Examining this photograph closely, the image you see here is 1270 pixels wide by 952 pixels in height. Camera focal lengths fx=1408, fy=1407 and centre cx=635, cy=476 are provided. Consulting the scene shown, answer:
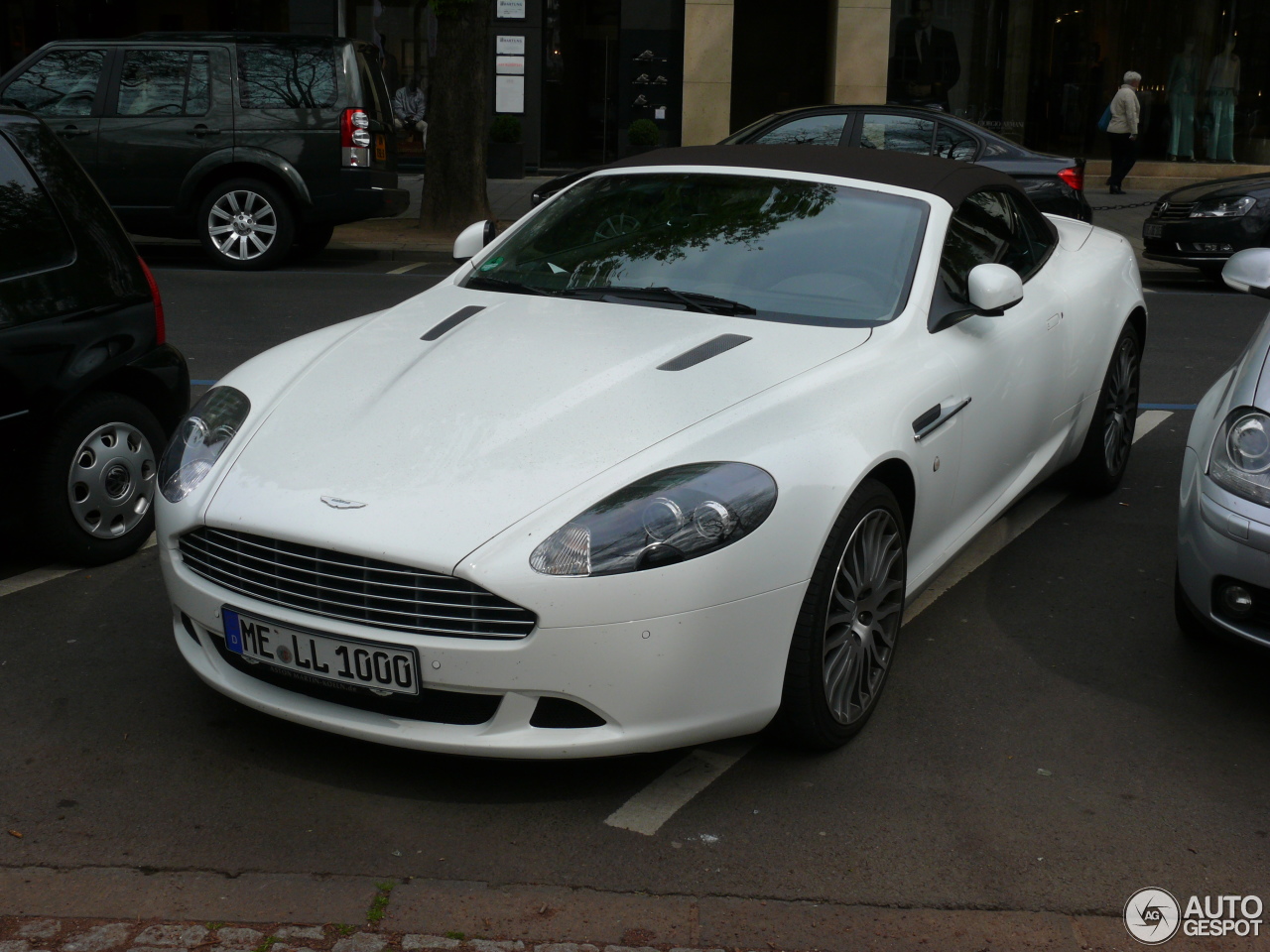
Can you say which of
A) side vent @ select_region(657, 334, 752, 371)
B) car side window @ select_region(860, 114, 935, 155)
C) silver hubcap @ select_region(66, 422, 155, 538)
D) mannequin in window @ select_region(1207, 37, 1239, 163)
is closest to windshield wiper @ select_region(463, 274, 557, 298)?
side vent @ select_region(657, 334, 752, 371)

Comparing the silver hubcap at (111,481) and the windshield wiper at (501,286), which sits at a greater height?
the windshield wiper at (501,286)

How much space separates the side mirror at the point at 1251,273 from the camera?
4.66 meters

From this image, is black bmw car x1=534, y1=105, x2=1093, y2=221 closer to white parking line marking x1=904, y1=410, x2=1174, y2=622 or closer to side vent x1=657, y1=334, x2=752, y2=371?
white parking line marking x1=904, y1=410, x2=1174, y2=622

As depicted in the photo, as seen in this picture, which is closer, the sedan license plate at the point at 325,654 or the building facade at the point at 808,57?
the sedan license plate at the point at 325,654

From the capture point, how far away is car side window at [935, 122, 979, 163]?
1299 centimetres

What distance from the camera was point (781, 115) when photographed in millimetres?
13055

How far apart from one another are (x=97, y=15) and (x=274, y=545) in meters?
22.1

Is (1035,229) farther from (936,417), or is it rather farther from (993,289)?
(936,417)

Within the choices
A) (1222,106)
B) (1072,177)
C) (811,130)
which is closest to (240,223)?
(811,130)

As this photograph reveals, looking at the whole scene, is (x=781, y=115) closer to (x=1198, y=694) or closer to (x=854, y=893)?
(x=1198, y=694)

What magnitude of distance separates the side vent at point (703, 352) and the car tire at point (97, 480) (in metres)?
1.91

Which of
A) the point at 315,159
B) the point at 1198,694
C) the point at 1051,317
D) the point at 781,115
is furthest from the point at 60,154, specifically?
the point at 781,115

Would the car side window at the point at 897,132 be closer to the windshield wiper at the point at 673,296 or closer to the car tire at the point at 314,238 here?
the car tire at the point at 314,238

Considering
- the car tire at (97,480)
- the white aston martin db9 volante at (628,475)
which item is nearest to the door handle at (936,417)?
the white aston martin db9 volante at (628,475)
